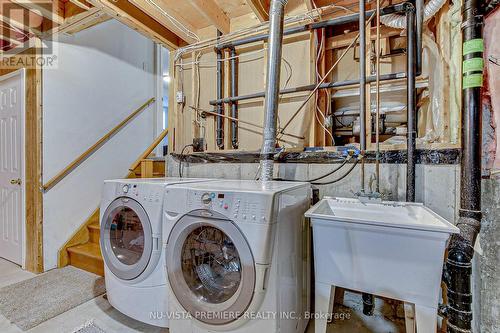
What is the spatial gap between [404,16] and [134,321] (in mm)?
2882

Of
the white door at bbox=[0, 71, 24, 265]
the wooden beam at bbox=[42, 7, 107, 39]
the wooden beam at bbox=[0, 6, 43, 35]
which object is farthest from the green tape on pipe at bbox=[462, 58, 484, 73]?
the white door at bbox=[0, 71, 24, 265]

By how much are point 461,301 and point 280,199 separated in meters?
1.00

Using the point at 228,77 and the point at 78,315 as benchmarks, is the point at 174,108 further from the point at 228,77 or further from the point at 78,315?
the point at 78,315

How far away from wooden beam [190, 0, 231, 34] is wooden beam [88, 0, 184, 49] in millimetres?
580

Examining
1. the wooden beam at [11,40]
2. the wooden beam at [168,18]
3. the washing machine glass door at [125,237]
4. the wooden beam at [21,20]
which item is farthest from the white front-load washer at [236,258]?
the wooden beam at [11,40]

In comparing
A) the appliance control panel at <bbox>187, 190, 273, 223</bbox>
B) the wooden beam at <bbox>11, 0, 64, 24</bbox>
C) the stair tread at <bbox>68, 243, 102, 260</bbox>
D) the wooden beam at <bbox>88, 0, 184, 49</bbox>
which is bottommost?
the stair tread at <bbox>68, 243, 102, 260</bbox>

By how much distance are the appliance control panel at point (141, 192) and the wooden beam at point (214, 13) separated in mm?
1675

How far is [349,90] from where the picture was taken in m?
2.11

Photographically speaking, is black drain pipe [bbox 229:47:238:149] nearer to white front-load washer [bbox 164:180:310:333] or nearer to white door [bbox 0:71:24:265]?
white front-load washer [bbox 164:180:310:333]

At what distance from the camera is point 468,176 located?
1.29 metres

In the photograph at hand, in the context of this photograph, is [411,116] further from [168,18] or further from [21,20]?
[21,20]

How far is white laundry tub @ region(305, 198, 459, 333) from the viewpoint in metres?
1.09

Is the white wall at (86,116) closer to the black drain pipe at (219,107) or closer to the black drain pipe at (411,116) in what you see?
the black drain pipe at (219,107)

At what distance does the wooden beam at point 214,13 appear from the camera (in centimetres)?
225
